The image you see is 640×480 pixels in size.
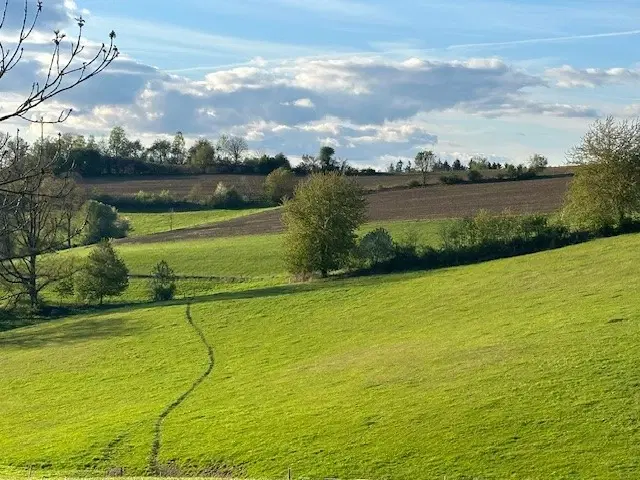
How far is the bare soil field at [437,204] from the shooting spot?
8944 cm

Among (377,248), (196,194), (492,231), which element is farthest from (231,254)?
(196,194)

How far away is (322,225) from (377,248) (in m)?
5.07

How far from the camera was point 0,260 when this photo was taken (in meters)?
9.40

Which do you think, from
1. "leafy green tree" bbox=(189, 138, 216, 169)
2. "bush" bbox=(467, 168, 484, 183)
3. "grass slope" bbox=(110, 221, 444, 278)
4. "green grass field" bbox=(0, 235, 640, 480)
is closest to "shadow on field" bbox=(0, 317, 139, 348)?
"green grass field" bbox=(0, 235, 640, 480)

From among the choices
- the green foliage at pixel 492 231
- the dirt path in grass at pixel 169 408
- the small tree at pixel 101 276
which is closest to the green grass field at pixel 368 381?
the dirt path in grass at pixel 169 408

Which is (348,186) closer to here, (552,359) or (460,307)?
(460,307)

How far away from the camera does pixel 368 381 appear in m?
34.5

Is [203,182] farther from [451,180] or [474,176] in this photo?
[474,176]

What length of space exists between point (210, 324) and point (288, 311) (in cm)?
528

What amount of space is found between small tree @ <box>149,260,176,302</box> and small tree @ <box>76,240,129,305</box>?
2.70m

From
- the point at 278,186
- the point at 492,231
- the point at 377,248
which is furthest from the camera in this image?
the point at 278,186

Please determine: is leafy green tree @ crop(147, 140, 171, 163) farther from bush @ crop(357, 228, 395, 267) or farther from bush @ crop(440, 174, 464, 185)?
bush @ crop(357, 228, 395, 267)

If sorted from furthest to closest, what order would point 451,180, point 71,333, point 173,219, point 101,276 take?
point 173,219 < point 451,180 < point 101,276 < point 71,333

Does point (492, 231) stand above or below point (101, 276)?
above
